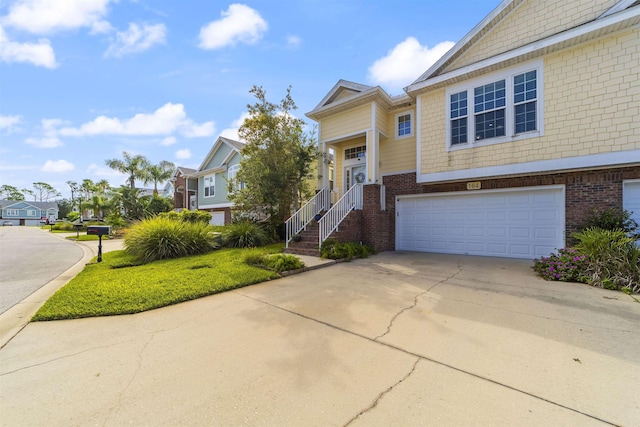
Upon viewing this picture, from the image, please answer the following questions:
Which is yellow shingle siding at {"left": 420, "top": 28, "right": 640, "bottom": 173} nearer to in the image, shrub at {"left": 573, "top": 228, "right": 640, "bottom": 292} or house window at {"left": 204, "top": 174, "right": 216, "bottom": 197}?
shrub at {"left": 573, "top": 228, "right": 640, "bottom": 292}

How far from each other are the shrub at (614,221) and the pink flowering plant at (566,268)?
1442 mm

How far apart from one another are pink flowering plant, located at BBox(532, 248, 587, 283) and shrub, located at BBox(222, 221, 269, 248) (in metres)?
9.09

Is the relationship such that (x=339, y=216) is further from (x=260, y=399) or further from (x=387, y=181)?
(x=260, y=399)

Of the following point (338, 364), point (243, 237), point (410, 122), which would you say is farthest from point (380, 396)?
point (410, 122)

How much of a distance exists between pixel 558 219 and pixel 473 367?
308 inches

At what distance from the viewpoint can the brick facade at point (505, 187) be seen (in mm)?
7168

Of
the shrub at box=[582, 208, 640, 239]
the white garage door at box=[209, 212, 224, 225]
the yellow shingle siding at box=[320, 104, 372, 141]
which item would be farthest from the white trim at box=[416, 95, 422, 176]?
the white garage door at box=[209, 212, 224, 225]

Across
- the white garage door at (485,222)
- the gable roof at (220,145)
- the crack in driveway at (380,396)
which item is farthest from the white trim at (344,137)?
the gable roof at (220,145)

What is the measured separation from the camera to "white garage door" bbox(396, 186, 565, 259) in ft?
26.8

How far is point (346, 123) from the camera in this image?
11297 millimetres

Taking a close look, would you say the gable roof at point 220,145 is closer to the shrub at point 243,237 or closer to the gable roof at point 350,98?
the gable roof at point 350,98

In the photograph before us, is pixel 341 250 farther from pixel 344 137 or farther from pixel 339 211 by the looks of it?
pixel 344 137

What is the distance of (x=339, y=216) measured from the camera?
9.87 meters

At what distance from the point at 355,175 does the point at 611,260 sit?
846 centimetres
